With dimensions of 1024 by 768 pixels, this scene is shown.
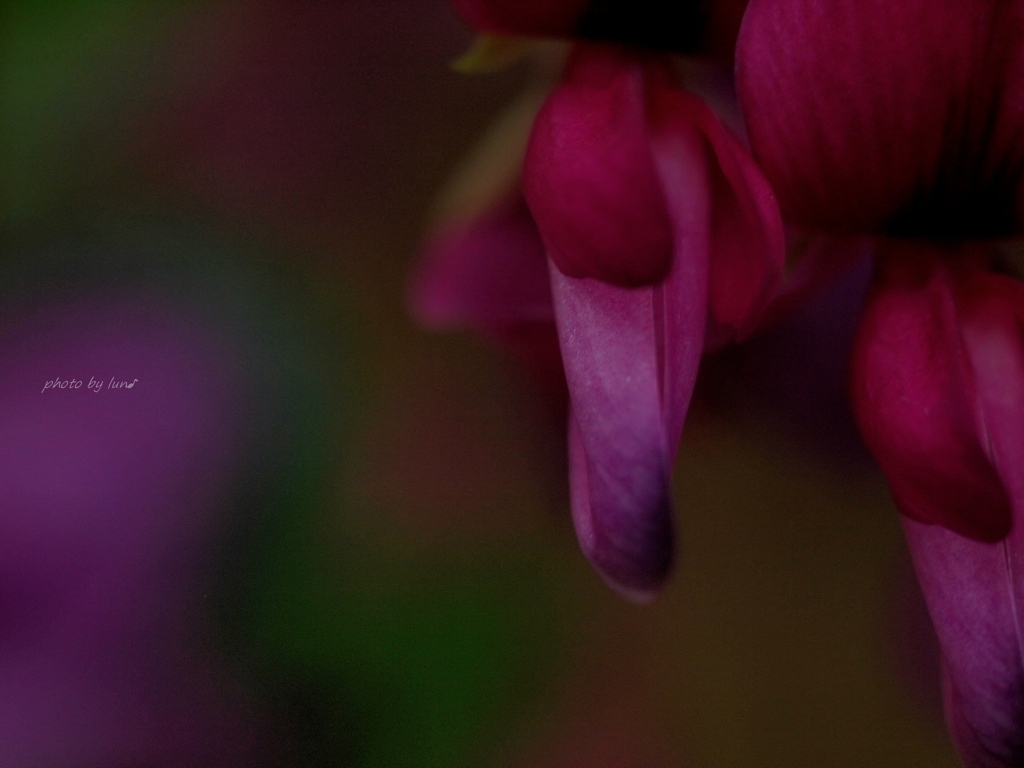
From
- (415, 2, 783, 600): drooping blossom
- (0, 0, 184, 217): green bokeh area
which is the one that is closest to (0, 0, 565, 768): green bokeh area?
(0, 0, 184, 217): green bokeh area

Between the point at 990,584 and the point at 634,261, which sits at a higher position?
the point at 634,261

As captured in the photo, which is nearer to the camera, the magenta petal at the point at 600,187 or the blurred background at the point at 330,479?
the magenta petal at the point at 600,187

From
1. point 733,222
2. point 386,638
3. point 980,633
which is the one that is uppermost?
point 733,222

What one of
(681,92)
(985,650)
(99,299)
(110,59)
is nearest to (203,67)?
(110,59)

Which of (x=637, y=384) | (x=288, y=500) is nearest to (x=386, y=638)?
(x=288, y=500)

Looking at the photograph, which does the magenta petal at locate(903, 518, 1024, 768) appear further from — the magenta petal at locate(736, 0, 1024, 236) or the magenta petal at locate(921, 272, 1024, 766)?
the magenta petal at locate(736, 0, 1024, 236)

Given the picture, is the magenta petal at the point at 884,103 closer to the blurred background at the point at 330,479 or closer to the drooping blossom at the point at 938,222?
the drooping blossom at the point at 938,222

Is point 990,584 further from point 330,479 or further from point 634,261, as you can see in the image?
point 330,479

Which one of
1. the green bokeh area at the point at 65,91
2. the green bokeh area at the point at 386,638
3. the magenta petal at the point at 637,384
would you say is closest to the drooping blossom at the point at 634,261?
the magenta petal at the point at 637,384
